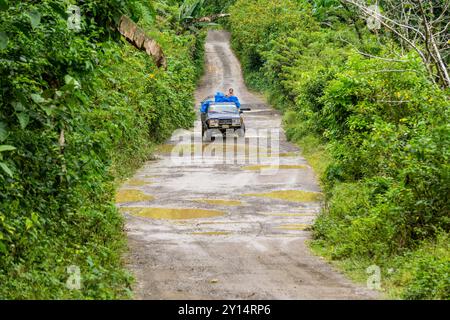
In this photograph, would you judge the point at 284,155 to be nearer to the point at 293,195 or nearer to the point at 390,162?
the point at 293,195

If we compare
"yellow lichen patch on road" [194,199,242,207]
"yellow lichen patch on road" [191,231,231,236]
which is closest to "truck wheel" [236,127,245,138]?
"yellow lichen patch on road" [194,199,242,207]

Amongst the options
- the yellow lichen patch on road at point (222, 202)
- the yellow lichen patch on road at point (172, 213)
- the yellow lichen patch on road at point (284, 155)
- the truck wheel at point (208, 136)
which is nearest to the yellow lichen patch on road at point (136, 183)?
the yellow lichen patch on road at point (222, 202)

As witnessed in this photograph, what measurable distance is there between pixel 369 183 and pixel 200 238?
3496 millimetres

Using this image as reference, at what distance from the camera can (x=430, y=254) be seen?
36.8ft

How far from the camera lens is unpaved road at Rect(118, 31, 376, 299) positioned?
1087 cm

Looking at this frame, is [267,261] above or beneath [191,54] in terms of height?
beneath

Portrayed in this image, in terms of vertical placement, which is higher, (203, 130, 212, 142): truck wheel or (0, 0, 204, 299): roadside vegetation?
(0, 0, 204, 299): roadside vegetation

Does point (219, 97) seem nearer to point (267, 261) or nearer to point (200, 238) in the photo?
point (200, 238)

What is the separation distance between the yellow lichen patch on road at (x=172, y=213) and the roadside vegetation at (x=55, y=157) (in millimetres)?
2854

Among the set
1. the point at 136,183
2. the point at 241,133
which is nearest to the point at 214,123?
the point at 241,133

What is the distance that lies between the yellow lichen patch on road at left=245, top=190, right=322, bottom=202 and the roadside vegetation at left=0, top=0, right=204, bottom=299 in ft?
21.2

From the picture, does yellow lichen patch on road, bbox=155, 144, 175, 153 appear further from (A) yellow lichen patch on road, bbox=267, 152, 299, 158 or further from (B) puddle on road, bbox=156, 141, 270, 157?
(A) yellow lichen patch on road, bbox=267, 152, 299, 158

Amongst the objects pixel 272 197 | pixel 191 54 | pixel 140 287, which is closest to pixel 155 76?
pixel 272 197

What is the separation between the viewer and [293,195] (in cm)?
2097
